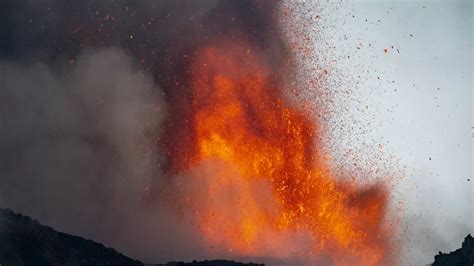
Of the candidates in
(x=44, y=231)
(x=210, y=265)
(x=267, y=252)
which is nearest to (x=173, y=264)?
(x=210, y=265)

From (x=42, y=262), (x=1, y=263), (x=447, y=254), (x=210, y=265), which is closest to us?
(x=1, y=263)

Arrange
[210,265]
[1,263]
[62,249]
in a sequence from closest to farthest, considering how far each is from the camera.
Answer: [1,263], [62,249], [210,265]

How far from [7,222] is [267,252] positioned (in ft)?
110

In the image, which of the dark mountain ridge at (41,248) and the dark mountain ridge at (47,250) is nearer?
the dark mountain ridge at (41,248)

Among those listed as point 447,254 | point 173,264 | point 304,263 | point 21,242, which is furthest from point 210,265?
point 447,254

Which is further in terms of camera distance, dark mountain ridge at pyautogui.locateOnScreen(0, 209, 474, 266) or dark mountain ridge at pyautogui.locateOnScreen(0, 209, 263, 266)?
dark mountain ridge at pyautogui.locateOnScreen(0, 209, 474, 266)

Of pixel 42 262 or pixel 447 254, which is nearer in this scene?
pixel 42 262

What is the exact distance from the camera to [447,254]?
89.1 m

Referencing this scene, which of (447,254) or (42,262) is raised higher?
(447,254)

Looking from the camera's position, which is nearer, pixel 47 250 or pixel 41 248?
pixel 41 248

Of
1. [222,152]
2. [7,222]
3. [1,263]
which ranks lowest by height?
[1,263]

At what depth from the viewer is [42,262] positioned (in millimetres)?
67125

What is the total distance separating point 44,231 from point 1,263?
9.99 meters

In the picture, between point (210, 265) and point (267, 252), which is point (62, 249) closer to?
point (210, 265)
